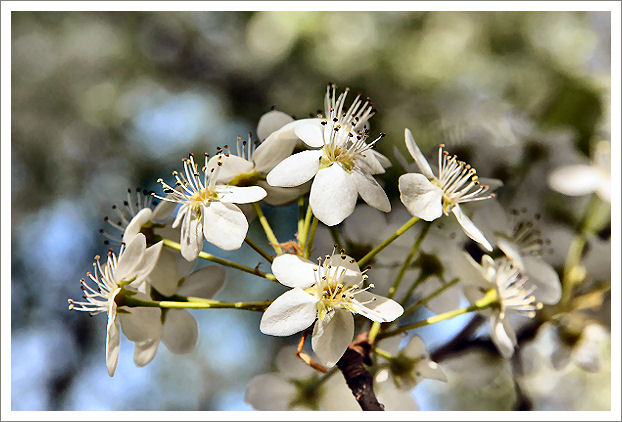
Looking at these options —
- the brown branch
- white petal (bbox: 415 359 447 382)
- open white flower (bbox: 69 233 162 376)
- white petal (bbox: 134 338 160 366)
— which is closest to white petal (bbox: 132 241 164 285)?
open white flower (bbox: 69 233 162 376)

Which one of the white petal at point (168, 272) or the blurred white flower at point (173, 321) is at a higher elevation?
the white petal at point (168, 272)

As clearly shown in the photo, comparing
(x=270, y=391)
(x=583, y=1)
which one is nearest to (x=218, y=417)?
(x=270, y=391)

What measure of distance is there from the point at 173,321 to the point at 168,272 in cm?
7

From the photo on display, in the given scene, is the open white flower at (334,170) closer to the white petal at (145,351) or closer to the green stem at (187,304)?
the green stem at (187,304)

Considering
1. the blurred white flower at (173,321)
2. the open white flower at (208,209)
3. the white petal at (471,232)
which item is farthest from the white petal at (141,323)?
the white petal at (471,232)

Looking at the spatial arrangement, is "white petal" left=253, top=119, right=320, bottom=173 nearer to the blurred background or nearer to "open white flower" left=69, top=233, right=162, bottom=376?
"open white flower" left=69, top=233, right=162, bottom=376

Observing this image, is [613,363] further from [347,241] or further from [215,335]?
[215,335]

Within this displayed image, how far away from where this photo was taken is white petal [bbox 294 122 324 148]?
515 mm

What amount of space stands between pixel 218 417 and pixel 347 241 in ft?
1.15

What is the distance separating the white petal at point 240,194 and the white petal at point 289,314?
0.29 feet

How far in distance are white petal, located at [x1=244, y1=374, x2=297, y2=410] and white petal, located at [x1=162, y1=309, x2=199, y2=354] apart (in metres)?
0.13

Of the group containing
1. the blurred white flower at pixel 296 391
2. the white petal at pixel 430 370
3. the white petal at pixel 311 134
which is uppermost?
the white petal at pixel 311 134

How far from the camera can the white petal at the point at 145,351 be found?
60 cm

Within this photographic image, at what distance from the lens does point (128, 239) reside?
0.54m
